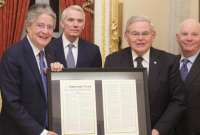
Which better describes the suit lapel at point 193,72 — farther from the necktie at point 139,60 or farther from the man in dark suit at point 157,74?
the necktie at point 139,60

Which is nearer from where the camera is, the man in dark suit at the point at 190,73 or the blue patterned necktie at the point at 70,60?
the man in dark suit at the point at 190,73

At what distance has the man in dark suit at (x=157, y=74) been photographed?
2.87 metres

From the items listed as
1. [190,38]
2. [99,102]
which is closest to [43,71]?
[99,102]

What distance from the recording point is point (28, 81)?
2.63m

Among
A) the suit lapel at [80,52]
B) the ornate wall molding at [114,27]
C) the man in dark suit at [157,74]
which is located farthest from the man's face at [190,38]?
the ornate wall molding at [114,27]

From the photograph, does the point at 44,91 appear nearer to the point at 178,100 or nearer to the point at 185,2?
the point at 178,100

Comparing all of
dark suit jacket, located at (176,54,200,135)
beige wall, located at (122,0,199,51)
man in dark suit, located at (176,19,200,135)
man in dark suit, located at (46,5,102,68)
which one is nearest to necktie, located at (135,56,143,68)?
man in dark suit, located at (176,19,200,135)

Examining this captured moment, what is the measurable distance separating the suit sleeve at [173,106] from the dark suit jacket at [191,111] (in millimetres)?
187

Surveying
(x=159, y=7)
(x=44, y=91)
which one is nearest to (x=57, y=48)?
(x=44, y=91)

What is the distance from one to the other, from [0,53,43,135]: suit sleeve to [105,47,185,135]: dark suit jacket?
78 centimetres

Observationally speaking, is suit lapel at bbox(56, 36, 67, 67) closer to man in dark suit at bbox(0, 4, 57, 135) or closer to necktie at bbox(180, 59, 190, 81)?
man in dark suit at bbox(0, 4, 57, 135)

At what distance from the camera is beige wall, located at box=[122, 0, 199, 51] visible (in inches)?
220

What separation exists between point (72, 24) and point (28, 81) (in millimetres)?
994

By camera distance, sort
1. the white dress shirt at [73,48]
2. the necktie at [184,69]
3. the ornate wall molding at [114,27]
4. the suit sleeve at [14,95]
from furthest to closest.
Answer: the ornate wall molding at [114,27] → the white dress shirt at [73,48] → the necktie at [184,69] → the suit sleeve at [14,95]
